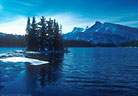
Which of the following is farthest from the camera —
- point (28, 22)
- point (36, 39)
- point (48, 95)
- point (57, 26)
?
point (57, 26)

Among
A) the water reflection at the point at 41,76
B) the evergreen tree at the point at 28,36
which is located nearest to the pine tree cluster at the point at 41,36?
the evergreen tree at the point at 28,36

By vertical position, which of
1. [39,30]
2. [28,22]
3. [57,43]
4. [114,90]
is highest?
[28,22]

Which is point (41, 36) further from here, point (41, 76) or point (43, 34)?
point (41, 76)

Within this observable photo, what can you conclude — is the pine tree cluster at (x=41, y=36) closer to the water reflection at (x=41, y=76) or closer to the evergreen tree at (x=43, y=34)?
the evergreen tree at (x=43, y=34)

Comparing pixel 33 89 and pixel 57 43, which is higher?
pixel 57 43

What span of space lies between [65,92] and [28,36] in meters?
57.4

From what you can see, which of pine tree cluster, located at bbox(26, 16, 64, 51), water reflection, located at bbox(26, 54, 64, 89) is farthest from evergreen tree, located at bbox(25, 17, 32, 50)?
water reflection, located at bbox(26, 54, 64, 89)

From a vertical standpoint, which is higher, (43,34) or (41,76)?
(43,34)

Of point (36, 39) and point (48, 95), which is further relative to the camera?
point (36, 39)

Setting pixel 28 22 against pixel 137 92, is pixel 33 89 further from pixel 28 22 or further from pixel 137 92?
pixel 28 22

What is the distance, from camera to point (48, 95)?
30.7 ft

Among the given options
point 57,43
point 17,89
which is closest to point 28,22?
point 57,43

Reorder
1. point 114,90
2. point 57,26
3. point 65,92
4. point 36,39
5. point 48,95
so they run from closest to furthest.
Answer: point 48,95, point 65,92, point 114,90, point 36,39, point 57,26

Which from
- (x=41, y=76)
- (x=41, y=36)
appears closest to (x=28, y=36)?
(x=41, y=36)
